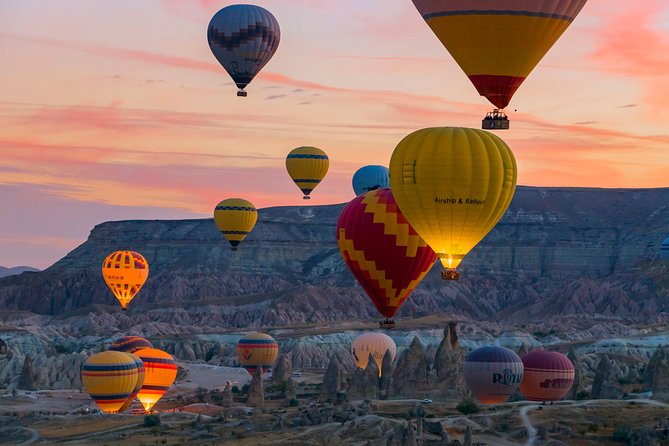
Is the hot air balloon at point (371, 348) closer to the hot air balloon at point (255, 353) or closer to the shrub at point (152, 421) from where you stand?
the hot air balloon at point (255, 353)

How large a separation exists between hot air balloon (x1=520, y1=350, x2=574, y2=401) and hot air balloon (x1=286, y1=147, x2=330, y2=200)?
47360 mm

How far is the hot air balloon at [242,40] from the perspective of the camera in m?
114

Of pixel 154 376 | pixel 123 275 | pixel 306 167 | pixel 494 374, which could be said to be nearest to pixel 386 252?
pixel 494 374

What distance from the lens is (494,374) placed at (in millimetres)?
105062

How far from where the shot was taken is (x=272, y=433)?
92688 mm

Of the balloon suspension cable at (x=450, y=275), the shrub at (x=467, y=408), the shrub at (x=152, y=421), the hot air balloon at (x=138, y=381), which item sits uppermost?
the balloon suspension cable at (x=450, y=275)

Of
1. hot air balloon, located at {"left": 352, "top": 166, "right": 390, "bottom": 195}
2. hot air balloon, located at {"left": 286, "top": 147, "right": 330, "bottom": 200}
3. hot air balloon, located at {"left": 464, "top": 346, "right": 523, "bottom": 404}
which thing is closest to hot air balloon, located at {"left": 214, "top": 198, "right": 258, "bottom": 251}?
hot air balloon, located at {"left": 286, "top": 147, "right": 330, "bottom": 200}

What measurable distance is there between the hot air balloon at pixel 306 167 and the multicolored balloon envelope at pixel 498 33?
74.5 meters

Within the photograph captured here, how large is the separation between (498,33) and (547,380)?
40.2m

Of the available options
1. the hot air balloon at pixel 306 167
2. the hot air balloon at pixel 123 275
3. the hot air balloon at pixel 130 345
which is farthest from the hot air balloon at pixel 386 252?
the hot air balloon at pixel 123 275

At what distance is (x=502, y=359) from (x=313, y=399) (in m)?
26.1

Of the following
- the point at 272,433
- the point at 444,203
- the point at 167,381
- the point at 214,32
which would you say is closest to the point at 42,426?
the point at 167,381

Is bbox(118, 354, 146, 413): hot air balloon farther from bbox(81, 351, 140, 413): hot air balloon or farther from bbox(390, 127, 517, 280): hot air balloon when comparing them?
bbox(390, 127, 517, 280): hot air balloon

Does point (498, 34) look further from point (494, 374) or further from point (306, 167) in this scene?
point (306, 167)
